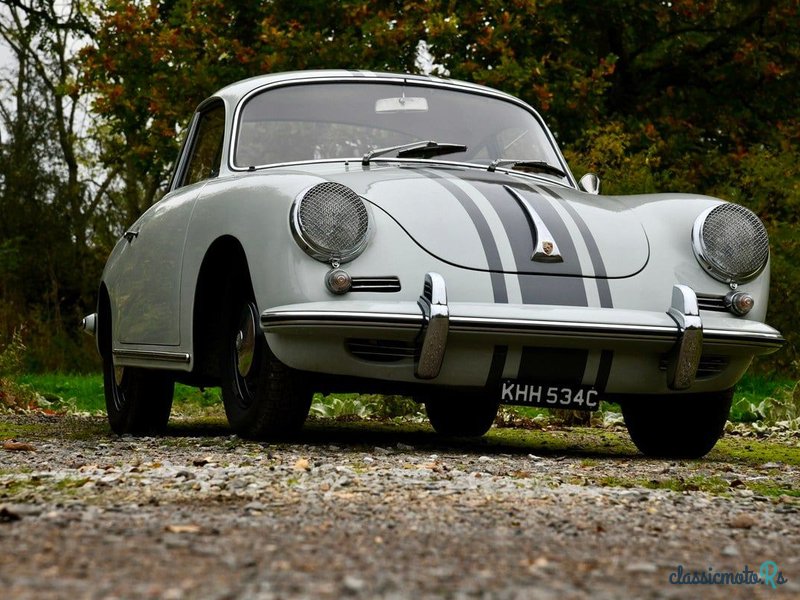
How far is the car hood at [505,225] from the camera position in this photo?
4.95m

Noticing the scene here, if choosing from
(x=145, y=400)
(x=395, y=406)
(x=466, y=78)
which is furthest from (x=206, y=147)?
(x=466, y=78)

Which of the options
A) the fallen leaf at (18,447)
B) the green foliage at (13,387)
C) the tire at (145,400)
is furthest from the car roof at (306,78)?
the green foliage at (13,387)

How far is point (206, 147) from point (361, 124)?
0.91 m

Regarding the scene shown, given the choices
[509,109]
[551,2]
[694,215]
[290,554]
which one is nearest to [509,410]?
[509,109]

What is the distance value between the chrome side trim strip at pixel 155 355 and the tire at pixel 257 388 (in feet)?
1.30

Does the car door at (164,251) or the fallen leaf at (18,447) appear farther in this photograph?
the car door at (164,251)

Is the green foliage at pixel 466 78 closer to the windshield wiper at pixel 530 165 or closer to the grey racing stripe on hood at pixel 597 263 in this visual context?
the windshield wiper at pixel 530 165

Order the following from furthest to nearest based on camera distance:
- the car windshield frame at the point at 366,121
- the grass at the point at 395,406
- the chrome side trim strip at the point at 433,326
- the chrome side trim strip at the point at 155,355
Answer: the grass at the point at 395,406
the car windshield frame at the point at 366,121
the chrome side trim strip at the point at 155,355
the chrome side trim strip at the point at 433,326

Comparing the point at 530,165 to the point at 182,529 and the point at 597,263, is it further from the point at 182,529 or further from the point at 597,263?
the point at 182,529

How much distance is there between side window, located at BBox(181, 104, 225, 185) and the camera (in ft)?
20.6

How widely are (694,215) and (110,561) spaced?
3486 mm

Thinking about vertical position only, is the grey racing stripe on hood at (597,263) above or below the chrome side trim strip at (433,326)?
above

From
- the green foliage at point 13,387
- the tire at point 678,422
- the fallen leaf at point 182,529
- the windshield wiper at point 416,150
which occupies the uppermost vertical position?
the windshield wiper at point 416,150

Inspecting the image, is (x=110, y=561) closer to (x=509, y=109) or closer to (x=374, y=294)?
(x=374, y=294)
